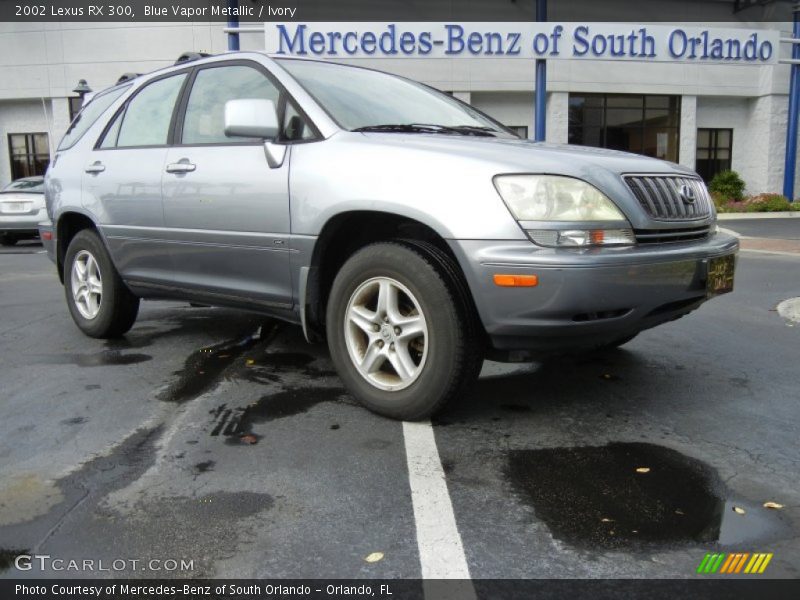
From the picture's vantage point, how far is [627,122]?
80.1 ft

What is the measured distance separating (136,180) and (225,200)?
1.00 m

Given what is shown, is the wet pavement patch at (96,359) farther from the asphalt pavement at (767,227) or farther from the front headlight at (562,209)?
the asphalt pavement at (767,227)

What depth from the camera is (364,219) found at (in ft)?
11.8

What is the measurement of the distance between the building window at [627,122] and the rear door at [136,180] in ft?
67.1

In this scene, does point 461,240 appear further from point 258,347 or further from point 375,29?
point 375,29

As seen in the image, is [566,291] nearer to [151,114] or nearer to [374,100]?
[374,100]

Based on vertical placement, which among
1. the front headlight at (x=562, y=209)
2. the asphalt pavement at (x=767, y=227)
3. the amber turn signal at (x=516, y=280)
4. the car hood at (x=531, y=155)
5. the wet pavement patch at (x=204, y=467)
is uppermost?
the car hood at (x=531, y=155)

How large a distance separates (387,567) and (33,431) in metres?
2.11

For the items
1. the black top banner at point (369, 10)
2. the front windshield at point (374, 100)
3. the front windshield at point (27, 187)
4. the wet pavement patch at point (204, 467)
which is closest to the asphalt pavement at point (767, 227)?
the black top banner at point (369, 10)

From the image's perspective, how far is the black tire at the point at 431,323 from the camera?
3.16 meters

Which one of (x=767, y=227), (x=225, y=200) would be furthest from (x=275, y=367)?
(x=767, y=227)

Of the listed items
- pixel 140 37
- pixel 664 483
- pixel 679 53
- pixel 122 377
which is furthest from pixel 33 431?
pixel 140 37

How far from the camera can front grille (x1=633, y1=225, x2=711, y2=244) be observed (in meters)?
3.17

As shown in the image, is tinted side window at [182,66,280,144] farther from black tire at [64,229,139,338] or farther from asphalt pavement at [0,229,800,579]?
asphalt pavement at [0,229,800,579]
